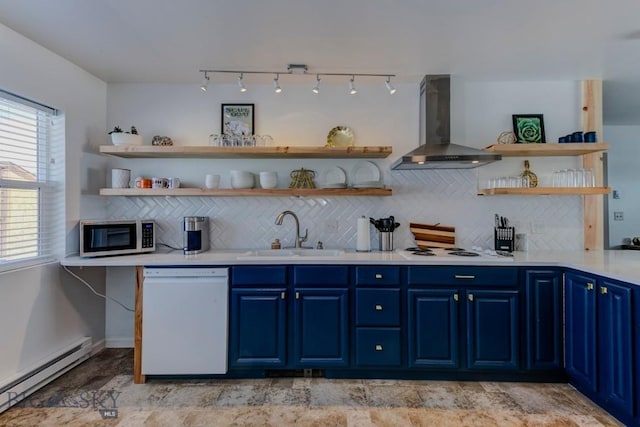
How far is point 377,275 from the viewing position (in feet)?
8.26

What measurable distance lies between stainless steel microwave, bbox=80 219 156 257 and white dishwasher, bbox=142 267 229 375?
1.60 feet

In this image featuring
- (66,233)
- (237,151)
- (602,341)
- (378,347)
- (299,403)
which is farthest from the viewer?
(237,151)

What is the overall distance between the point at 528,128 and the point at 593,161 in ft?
2.05

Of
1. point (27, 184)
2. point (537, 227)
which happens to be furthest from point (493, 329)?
point (27, 184)

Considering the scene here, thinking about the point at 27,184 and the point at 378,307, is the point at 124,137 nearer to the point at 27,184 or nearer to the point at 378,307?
the point at 27,184

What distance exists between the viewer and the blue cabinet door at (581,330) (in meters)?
2.16

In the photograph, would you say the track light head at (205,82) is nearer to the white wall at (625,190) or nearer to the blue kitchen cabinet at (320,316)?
the blue kitchen cabinet at (320,316)

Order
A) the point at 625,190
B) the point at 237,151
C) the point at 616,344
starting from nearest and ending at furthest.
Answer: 1. the point at 616,344
2. the point at 237,151
3. the point at 625,190

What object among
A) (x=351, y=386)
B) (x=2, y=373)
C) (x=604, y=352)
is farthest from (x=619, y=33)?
(x=2, y=373)

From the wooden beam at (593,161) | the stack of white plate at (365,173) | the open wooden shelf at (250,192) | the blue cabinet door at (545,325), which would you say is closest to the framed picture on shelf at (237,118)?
the open wooden shelf at (250,192)

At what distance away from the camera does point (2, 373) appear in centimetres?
216

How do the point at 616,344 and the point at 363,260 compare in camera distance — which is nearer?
the point at 616,344

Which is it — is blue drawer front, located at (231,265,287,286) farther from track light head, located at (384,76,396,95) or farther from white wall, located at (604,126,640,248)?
white wall, located at (604,126,640,248)

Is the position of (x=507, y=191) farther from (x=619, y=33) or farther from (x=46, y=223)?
(x=46, y=223)
